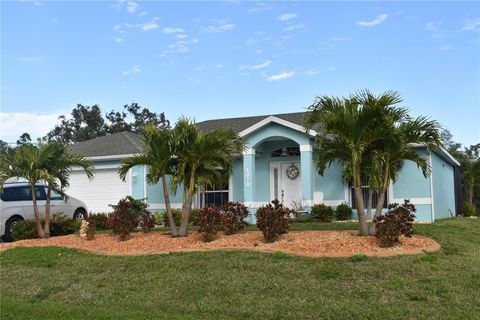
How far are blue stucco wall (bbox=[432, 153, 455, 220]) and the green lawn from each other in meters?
8.76

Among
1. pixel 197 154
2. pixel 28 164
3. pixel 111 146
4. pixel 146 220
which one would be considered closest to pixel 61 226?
pixel 28 164

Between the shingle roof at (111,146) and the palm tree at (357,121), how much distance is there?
34.0 feet

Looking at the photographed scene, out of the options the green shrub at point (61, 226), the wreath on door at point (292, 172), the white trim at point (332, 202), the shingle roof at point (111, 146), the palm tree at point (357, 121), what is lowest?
the green shrub at point (61, 226)

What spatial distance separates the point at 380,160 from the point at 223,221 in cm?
367

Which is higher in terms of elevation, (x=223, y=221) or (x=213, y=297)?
(x=223, y=221)

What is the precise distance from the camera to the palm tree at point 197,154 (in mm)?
11469

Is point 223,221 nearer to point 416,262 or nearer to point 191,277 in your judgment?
point 191,277

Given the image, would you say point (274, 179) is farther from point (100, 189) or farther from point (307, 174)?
point (100, 189)

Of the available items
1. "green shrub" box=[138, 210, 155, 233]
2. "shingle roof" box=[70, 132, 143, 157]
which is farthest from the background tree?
"green shrub" box=[138, 210, 155, 233]

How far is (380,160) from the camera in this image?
10.4m

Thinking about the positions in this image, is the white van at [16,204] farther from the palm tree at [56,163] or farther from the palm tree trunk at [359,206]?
the palm tree trunk at [359,206]

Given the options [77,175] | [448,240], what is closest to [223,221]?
[448,240]

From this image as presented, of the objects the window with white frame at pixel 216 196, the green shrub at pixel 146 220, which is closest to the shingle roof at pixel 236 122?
the window with white frame at pixel 216 196

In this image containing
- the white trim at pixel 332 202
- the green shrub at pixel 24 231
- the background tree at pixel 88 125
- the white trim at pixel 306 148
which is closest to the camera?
the green shrub at pixel 24 231
